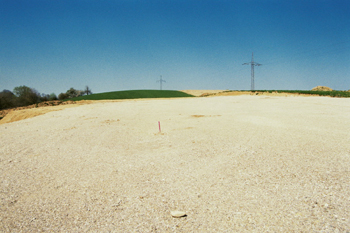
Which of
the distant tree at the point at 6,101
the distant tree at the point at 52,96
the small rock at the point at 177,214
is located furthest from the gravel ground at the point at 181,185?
the distant tree at the point at 52,96

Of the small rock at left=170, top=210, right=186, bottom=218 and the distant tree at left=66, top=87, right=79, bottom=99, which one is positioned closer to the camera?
the small rock at left=170, top=210, right=186, bottom=218

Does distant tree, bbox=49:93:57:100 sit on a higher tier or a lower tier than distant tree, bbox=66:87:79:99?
lower

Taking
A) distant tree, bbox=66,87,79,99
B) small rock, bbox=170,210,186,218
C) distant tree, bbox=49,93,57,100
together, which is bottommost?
small rock, bbox=170,210,186,218

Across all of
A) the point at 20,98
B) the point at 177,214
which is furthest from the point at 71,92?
the point at 177,214

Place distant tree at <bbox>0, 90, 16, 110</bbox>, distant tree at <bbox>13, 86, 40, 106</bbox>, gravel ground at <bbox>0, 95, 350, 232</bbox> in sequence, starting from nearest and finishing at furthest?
gravel ground at <bbox>0, 95, 350, 232</bbox> < distant tree at <bbox>0, 90, 16, 110</bbox> < distant tree at <bbox>13, 86, 40, 106</bbox>

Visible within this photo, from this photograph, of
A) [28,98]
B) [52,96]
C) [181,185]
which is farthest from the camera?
[52,96]

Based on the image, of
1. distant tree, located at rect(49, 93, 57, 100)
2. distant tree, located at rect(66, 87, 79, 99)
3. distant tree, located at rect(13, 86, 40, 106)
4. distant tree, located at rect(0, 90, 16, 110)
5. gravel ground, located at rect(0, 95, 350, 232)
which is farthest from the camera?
distant tree, located at rect(66, 87, 79, 99)

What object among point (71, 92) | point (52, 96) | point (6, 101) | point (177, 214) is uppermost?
point (71, 92)

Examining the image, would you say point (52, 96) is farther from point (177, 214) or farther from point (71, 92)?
point (177, 214)

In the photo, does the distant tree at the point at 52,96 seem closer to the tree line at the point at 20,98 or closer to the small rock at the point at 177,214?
the tree line at the point at 20,98

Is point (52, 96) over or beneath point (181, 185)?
over

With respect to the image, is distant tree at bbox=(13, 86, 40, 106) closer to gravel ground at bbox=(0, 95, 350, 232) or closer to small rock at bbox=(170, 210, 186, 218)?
gravel ground at bbox=(0, 95, 350, 232)

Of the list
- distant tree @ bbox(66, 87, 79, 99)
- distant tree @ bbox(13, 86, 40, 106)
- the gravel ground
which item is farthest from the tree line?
the gravel ground

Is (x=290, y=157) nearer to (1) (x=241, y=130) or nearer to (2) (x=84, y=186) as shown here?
(1) (x=241, y=130)
